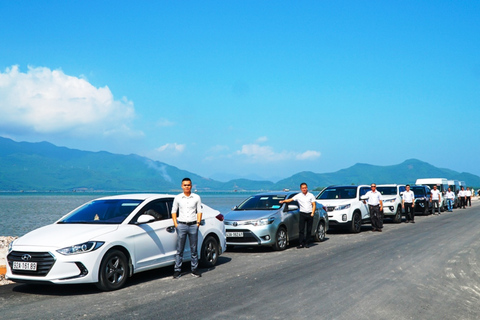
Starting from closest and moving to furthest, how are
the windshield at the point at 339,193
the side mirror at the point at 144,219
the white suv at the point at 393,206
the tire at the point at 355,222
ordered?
the side mirror at the point at 144,219, the tire at the point at 355,222, the windshield at the point at 339,193, the white suv at the point at 393,206

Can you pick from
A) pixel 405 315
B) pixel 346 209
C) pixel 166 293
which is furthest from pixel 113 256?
pixel 346 209

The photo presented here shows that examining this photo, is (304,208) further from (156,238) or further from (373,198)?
(373,198)

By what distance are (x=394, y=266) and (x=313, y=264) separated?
5.61ft

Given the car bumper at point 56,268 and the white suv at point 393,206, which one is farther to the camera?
the white suv at point 393,206

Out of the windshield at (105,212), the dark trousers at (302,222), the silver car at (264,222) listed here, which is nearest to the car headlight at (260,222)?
the silver car at (264,222)

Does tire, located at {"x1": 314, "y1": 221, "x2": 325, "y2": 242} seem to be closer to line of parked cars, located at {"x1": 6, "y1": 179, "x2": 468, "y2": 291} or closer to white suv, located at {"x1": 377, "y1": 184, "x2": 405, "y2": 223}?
line of parked cars, located at {"x1": 6, "y1": 179, "x2": 468, "y2": 291}

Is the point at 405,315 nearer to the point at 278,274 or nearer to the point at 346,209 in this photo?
the point at 278,274

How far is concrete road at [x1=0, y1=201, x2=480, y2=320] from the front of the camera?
20.3 ft

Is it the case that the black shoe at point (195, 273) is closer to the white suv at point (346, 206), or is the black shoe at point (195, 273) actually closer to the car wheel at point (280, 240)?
the car wheel at point (280, 240)

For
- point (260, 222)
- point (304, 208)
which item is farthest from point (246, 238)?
point (304, 208)

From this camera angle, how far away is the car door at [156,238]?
27.0 feet

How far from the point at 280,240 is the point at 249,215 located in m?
1.11

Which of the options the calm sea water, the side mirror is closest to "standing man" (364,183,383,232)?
the side mirror

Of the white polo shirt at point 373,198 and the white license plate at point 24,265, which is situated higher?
the white polo shirt at point 373,198
